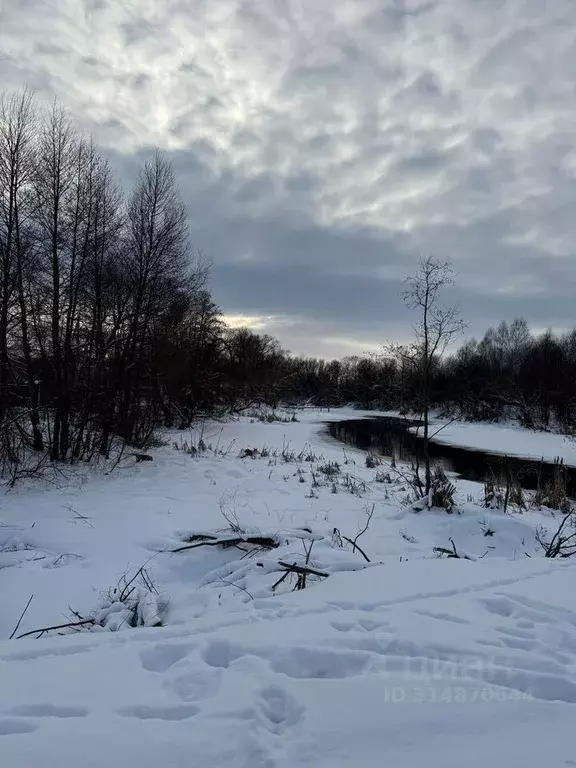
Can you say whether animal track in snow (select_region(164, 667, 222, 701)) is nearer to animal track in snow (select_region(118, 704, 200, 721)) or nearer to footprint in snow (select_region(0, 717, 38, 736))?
animal track in snow (select_region(118, 704, 200, 721))

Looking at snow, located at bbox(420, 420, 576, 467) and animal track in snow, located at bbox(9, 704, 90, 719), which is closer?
animal track in snow, located at bbox(9, 704, 90, 719)

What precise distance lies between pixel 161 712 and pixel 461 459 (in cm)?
1954

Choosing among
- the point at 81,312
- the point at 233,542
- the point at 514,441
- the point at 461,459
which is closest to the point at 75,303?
the point at 81,312

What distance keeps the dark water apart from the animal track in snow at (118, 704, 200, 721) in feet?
34.5

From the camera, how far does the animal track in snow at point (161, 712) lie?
255 centimetres

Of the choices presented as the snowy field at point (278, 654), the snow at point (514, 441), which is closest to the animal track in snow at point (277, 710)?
the snowy field at point (278, 654)

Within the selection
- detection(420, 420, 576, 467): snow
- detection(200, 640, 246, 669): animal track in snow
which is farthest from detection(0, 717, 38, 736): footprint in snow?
detection(420, 420, 576, 467): snow

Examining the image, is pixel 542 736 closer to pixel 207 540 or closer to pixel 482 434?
pixel 207 540

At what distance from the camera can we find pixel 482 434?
30281 mm

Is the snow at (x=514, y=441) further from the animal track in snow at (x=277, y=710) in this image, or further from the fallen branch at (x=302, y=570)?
the animal track in snow at (x=277, y=710)

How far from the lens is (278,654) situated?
10.3ft

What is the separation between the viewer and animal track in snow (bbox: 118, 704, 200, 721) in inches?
100

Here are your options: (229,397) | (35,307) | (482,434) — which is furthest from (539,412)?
(35,307)

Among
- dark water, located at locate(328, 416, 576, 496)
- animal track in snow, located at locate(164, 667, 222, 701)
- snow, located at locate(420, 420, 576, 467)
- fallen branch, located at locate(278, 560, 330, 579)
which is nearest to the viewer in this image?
animal track in snow, located at locate(164, 667, 222, 701)
